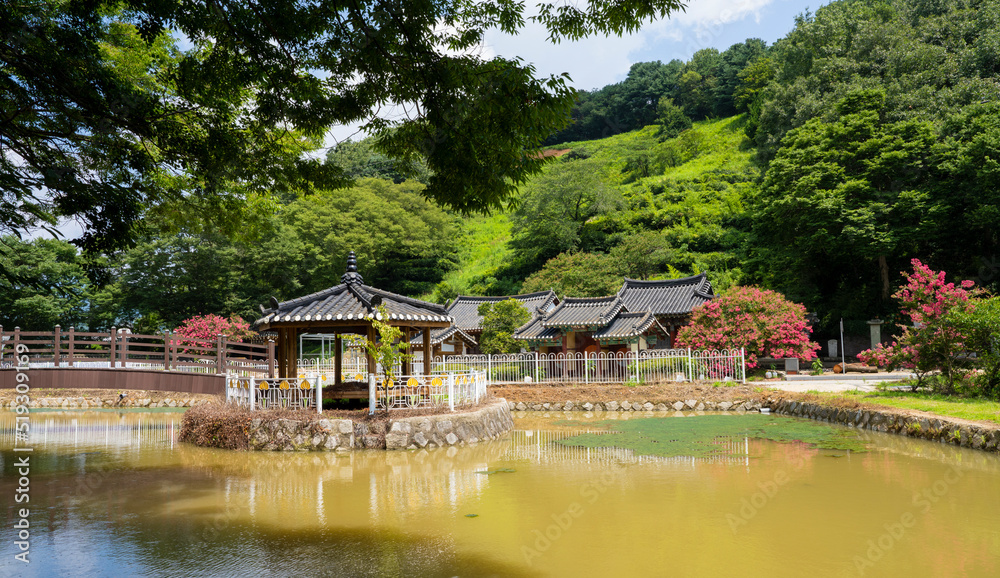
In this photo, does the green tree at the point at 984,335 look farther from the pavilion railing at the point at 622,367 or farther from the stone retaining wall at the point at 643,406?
the pavilion railing at the point at 622,367

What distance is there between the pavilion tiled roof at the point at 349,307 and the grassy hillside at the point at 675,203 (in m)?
24.9

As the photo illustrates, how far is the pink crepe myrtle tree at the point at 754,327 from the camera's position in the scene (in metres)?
20.5

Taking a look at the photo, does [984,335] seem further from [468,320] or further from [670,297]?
[468,320]

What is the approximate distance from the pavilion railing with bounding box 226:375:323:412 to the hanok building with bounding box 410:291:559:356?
14.9 m

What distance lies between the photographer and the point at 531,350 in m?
26.2

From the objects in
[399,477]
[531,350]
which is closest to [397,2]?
[399,477]

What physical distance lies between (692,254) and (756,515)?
32722mm

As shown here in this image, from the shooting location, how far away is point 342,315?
12.1m

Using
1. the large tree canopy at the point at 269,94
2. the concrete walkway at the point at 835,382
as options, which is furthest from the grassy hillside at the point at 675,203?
the large tree canopy at the point at 269,94

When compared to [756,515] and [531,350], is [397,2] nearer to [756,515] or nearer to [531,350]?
[756,515]

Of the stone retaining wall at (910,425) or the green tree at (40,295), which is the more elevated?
the green tree at (40,295)

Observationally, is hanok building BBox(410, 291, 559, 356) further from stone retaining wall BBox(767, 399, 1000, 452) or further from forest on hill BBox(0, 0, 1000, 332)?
stone retaining wall BBox(767, 399, 1000, 452)

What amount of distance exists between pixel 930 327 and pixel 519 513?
38.3ft

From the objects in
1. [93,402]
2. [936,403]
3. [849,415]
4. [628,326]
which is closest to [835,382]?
[849,415]
